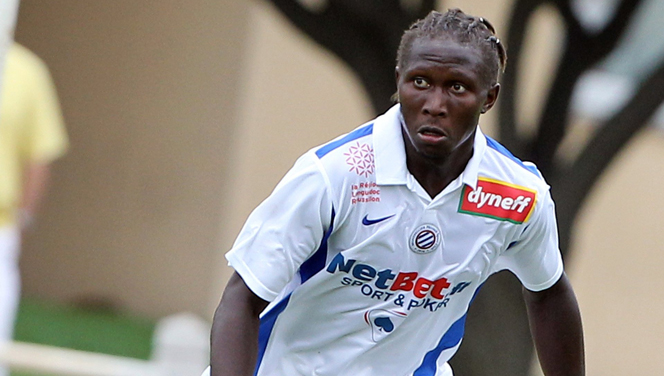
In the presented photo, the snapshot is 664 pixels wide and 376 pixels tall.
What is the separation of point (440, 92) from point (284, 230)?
0.51m

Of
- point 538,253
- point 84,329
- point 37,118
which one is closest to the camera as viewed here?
point 538,253

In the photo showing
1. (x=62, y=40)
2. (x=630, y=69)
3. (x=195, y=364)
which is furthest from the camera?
(x=62, y=40)

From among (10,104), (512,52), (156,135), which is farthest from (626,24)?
(156,135)

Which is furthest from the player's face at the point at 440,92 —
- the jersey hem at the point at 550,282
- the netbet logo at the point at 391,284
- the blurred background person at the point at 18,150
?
the blurred background person at the point at 18,150

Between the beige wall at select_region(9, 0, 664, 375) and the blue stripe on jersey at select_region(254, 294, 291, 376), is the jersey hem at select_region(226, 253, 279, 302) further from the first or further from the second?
the beige wall at select_region(9, 0, 664, 375)

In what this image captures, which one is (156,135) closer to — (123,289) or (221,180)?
(221,180)

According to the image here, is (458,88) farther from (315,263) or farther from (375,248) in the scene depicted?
(315,263)

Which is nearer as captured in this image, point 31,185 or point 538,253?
point 538,253

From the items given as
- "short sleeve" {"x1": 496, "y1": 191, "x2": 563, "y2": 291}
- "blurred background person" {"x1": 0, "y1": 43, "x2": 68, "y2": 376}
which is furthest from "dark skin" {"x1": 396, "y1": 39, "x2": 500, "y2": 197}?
"blurred background person" {"x1": 0, "y1": 43, "x2": 68, "y2": 376}

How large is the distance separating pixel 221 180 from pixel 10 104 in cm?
785

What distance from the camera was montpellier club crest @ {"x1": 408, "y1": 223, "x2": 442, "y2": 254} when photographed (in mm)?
3113

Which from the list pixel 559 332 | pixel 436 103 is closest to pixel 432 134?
pixel 436 103

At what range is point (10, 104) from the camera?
5.47 m

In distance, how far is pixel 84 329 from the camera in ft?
40.0
